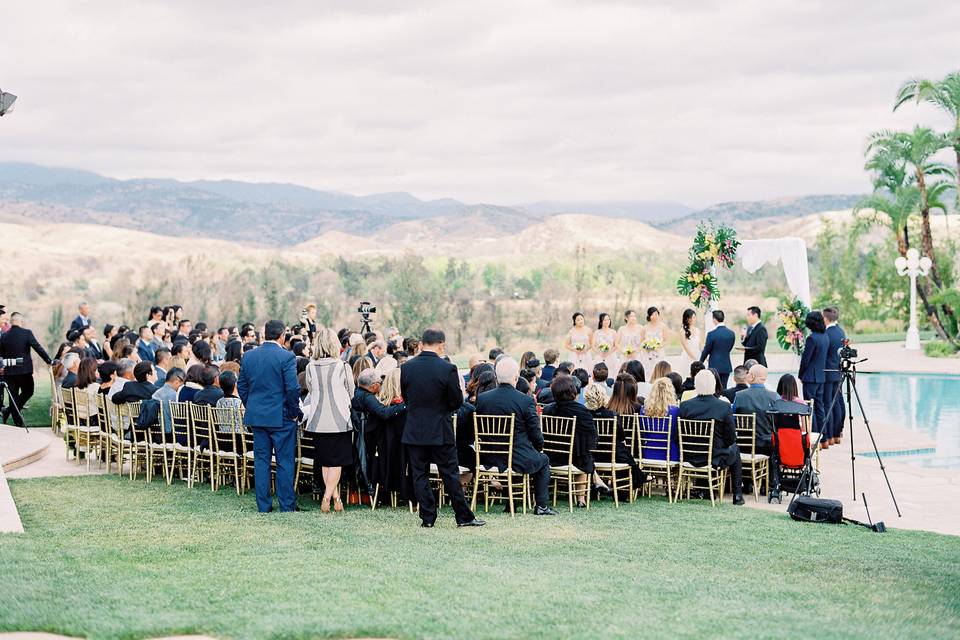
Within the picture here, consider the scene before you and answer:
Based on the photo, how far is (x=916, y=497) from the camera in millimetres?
9414

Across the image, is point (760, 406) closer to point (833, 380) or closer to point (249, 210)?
point (833, 380)

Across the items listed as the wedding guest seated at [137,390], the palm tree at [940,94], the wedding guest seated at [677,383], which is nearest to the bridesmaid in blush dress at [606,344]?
the wedding guest seated at [677,383]

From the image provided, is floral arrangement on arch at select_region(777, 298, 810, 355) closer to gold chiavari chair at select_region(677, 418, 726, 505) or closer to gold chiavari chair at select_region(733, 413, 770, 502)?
gold chiavari chair at select_region(733, 413, 770, 502)

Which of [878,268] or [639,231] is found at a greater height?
[639,231]

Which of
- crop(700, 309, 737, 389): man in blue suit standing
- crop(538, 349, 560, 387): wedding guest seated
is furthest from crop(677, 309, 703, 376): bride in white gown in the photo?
crop(538, 349, 560, 387): wedding guest seated

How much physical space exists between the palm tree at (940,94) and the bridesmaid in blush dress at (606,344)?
763 inches

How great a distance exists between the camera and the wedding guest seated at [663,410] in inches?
358

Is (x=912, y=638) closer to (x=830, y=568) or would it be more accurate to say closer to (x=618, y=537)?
(x=830, y=568)

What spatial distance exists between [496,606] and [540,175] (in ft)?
314

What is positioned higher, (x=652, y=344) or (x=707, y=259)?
(x=707, y=259)

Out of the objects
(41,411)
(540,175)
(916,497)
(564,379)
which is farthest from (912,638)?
(540,175)

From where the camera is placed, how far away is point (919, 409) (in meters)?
17.4

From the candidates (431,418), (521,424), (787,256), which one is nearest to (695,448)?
(521,424)

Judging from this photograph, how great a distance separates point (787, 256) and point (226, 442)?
11.6 metres
